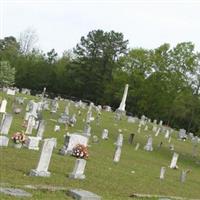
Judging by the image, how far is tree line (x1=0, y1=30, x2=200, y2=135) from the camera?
7150 cm

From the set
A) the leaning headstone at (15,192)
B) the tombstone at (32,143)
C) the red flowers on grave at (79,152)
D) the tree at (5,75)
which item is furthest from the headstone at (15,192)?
the tree at (5,75)

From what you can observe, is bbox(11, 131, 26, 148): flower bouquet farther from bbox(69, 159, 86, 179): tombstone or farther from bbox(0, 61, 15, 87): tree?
bbox(0, 61, 15, 87): tree

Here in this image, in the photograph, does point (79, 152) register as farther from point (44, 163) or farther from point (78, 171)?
point (44, 163)

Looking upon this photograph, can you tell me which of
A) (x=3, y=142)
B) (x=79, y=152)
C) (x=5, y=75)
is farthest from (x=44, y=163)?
(x=5, y=75)

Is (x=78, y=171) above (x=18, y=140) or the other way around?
the other way around

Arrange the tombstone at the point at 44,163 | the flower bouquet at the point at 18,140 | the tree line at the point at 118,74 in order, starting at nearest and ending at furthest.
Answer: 1. the tombstone at the point at 44,163
2. the flower bouquet at the point at 18,140
3. the tree line at the point at 118,74

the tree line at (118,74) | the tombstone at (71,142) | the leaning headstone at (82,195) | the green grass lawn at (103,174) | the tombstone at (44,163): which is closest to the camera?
A: the leaning headstone at (82,195)

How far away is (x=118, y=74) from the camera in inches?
3270

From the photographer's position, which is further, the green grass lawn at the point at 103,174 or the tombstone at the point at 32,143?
the tombstone at the point at 32,143

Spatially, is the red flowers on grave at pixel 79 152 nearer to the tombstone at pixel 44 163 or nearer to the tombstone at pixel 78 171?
the tombstone at pixel 78 171

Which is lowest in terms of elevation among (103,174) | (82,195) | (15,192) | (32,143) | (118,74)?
(15,192)

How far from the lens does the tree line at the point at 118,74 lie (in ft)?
235

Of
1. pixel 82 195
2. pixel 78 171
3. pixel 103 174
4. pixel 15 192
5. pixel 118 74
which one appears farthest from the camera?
pixel 118 74

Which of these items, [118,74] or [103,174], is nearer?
[103,174]
